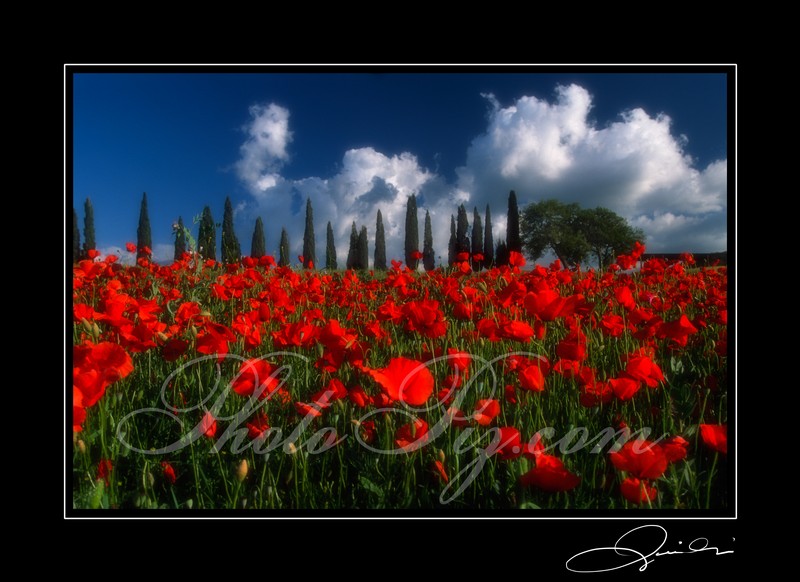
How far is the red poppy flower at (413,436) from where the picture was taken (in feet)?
3.79

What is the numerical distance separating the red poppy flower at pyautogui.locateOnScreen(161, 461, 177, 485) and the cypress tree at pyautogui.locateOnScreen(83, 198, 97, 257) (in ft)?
2.14

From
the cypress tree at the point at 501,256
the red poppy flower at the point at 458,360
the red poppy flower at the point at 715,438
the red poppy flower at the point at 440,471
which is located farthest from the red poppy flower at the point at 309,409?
the cypress tree at the point at 501,256

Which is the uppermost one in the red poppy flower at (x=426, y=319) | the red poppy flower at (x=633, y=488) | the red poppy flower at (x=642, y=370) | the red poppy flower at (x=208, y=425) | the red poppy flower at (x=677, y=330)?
the red poppy flower at (x=426, y=319)

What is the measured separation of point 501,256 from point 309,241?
2.46ft

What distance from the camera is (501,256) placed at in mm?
1986

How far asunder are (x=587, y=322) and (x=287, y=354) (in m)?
1.26

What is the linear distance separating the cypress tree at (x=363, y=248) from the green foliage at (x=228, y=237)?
41 centimetres

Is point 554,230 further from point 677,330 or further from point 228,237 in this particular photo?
point 228,237

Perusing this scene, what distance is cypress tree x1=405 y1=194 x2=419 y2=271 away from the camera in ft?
4.88

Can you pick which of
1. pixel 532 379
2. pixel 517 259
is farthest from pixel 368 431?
pixel 517 259

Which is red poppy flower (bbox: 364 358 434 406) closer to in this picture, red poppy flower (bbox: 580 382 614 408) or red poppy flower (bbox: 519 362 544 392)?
red poppy flower (bbox: 519 362 544 392)

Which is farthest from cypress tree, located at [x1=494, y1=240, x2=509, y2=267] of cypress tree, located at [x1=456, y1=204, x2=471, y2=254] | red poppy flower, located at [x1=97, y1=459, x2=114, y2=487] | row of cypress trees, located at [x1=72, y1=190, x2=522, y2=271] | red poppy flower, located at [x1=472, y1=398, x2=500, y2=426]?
red poppy flower, located at [x1=97, y1=459, x2=114, y2=487]

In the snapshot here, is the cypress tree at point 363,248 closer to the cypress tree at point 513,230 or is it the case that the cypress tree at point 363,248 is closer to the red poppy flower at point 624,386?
the cypress tree at point 513,230
